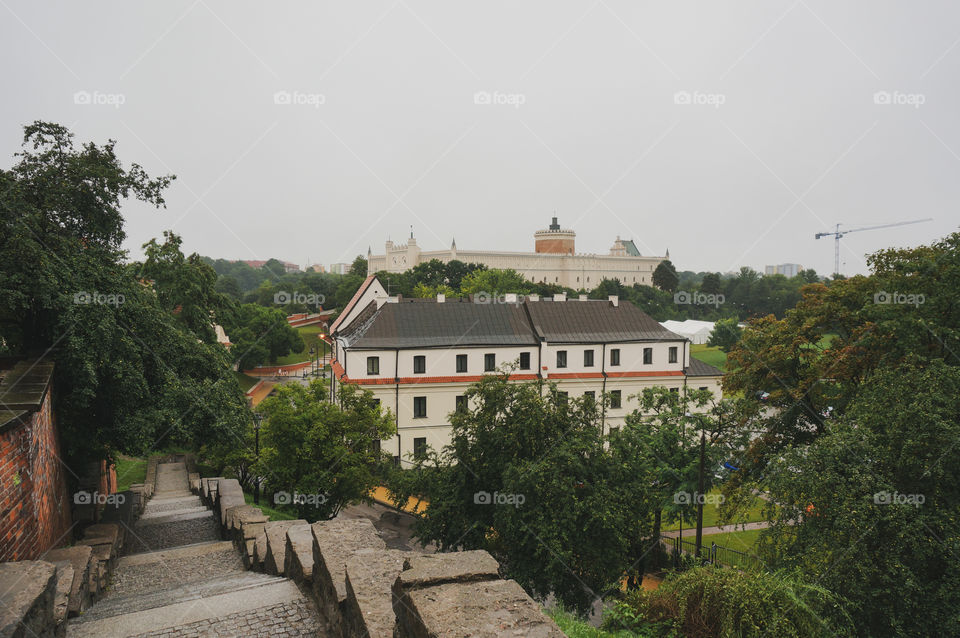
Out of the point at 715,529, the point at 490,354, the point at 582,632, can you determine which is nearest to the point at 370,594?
the point at 582,632

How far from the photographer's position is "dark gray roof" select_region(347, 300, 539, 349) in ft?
102

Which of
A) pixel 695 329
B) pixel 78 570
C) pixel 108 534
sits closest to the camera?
pixel 78 570

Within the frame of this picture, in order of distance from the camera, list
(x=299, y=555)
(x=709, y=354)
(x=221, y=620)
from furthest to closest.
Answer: (x=709, y=354), (x=299, y=555), (x=221, y=620)

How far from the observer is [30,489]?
8562mm

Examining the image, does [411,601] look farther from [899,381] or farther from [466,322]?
[466,322]

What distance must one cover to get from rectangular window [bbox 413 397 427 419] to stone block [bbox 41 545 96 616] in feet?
71.5

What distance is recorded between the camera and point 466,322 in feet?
110

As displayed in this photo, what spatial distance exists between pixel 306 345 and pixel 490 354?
61.4 m

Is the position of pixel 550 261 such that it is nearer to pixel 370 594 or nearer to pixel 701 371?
pixel 701 371

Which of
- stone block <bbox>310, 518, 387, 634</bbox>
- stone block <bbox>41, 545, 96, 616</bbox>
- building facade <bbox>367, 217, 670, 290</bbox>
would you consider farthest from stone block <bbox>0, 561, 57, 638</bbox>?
building facade <bbox>367, 217, 670, 290</bbox>

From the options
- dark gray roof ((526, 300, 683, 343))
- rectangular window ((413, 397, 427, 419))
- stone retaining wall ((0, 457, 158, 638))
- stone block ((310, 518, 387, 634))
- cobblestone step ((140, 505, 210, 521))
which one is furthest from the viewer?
dark gray roof ((526, 300, 683, 343))

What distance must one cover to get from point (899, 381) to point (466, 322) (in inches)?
928

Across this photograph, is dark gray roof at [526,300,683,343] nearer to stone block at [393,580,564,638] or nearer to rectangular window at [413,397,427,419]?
rectangular window at [413,397,427,419]

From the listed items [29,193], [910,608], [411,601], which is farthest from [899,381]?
[29,193]
